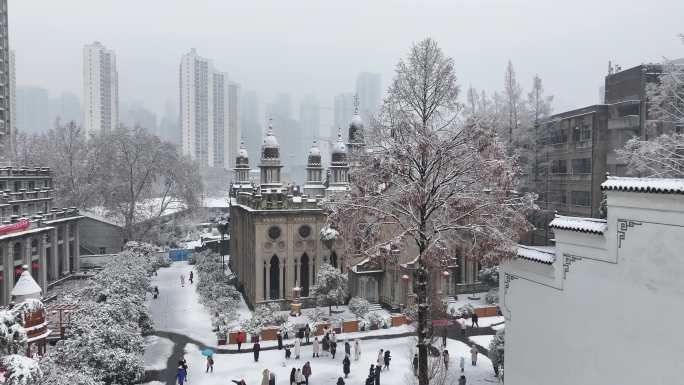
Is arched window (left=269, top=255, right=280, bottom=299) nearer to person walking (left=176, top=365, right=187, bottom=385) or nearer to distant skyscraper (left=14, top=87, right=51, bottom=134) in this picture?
person walking (left=176, top=365, right=187, bottom=385)

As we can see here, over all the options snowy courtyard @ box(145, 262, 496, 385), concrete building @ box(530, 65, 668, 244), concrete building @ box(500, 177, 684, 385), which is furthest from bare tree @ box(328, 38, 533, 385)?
concrete building @ box(530, 65, 668, 244)

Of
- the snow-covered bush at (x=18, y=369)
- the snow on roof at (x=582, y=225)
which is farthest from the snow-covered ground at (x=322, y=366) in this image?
the snow-covered bush at (x=18, y=369)

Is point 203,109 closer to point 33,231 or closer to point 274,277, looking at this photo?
point 33,231

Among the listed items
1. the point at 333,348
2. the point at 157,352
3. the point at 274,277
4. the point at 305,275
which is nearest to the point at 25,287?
the point at 157,352

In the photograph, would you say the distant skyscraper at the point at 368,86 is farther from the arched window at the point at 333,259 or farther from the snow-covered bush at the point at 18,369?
the snow-covered bush at the point at 18,369

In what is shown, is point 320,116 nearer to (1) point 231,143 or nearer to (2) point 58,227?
(1) point 231,143

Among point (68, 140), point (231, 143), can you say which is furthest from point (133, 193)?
point (231, 143)
